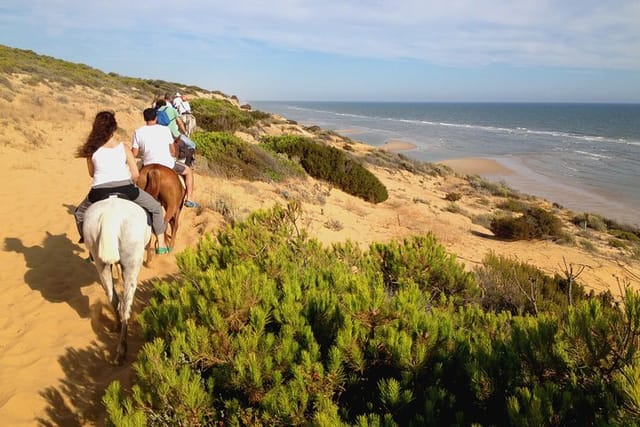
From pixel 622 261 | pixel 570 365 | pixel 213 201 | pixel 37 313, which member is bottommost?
pixel 622 261

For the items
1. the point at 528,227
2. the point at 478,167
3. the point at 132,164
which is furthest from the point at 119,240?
the point at 478,167

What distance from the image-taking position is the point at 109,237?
4219 millimetres

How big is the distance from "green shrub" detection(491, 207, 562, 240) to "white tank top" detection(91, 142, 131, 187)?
10.8m

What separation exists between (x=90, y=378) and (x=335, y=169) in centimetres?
1206

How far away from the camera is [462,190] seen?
850 inches

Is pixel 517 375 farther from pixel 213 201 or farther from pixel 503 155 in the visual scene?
pixel 503 155

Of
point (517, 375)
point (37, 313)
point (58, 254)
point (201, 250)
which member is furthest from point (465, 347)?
point (58, 254)

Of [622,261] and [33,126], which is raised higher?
[33,126]

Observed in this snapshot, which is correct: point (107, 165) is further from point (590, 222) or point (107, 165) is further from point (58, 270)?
point (590, 222)

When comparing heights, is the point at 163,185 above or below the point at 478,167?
above

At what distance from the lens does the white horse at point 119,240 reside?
4.24 m

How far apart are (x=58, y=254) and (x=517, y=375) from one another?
6.84 meters

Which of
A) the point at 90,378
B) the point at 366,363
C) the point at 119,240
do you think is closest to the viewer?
the point at 366,363

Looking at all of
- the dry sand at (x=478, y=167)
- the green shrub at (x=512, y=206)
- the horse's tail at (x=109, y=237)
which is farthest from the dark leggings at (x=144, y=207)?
the dry sand at (x=478, y=167)
